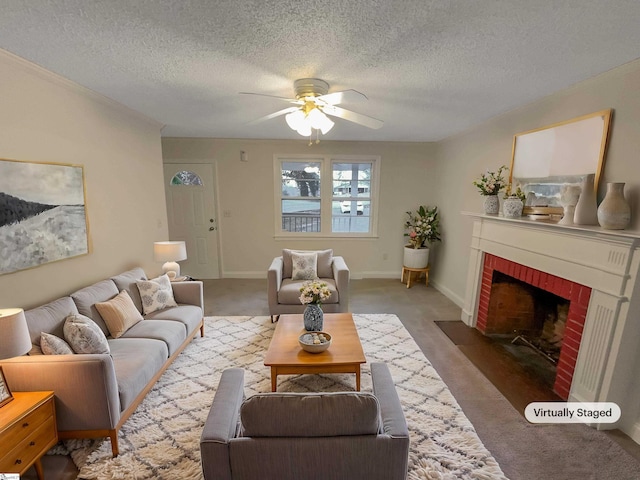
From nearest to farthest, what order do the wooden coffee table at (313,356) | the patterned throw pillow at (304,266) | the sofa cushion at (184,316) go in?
the wooden coffee table at (313,356) < the sofa cushion at (184,316) < the patterned throw pillow at (304,266)

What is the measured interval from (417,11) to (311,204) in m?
4.02

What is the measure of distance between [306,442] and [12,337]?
5.21ft

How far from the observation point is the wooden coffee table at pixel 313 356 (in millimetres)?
2125

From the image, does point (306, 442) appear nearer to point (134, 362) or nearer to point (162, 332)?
point (134, 362)

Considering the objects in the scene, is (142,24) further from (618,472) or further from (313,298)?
(618,472)

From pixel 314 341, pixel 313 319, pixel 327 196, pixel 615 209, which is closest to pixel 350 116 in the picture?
pixel 313 319

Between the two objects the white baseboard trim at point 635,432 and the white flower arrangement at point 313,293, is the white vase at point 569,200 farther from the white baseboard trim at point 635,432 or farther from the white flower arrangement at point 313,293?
the white flower arrangement at point 313,293

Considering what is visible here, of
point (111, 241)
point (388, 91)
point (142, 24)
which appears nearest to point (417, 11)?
point (388, 91)

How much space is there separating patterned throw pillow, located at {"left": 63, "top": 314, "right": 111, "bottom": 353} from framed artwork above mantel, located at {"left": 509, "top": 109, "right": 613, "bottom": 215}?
376 centimetres

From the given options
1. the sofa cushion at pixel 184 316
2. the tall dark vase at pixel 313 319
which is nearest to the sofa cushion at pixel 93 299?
the sofa cushion at pixel 184 316

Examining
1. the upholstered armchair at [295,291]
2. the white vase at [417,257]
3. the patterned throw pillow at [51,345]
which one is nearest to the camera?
the patterned throw pillow at [51,345]

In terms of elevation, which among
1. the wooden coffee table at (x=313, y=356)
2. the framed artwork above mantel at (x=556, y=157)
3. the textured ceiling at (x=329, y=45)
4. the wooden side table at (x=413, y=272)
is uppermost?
the textured ceiling at (x=329, y=45)

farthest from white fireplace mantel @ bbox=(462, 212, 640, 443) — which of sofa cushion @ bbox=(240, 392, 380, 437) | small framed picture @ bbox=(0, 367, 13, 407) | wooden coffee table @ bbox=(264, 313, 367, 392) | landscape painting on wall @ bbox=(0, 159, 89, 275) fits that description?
landscape painting on wall @ bbox=(0, 159, 89, 275)

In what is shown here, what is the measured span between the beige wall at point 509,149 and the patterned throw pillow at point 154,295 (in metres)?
3.77
